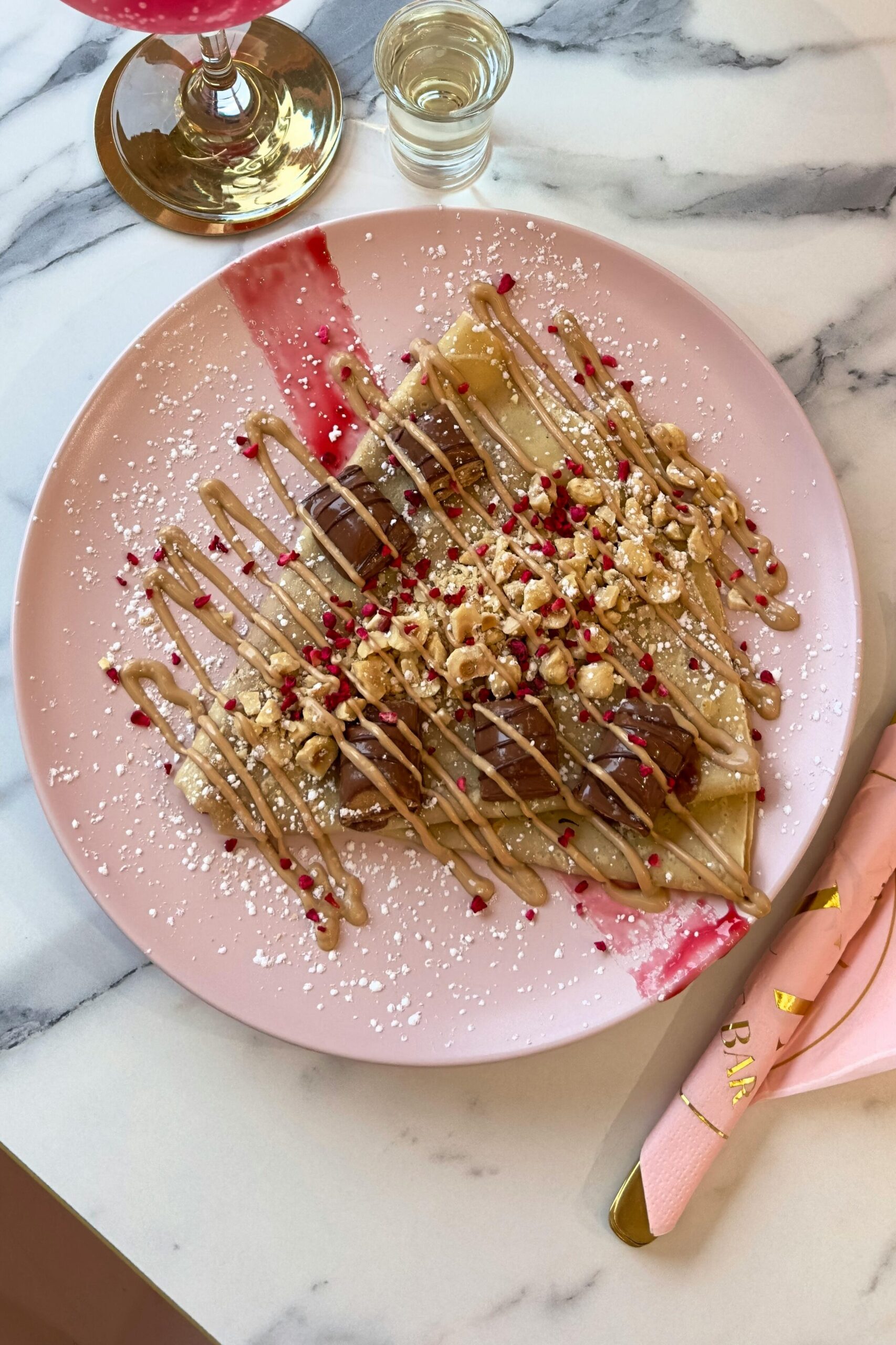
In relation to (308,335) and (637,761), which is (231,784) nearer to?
(637,761)

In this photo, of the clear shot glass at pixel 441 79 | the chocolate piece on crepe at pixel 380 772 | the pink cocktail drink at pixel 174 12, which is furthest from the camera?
the clear shot glass at pixel 441 79

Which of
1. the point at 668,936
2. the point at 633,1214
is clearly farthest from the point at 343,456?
the point at 633,1214

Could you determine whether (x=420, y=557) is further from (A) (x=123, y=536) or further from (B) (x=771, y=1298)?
(B) (x=771, y=1298)

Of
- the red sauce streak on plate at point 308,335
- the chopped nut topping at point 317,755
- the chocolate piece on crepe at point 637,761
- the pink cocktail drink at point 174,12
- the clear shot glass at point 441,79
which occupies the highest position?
the pink cocktail drink at point 174,12

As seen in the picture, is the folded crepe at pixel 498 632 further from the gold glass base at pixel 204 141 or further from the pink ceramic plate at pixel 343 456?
the gold glass base at pixel 204 141

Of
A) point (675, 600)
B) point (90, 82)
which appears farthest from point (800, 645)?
point (90, 82)

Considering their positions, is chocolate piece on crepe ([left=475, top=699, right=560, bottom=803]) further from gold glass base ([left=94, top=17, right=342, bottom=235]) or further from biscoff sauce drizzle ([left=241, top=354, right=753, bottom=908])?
gold glass base ([left=94, top=17, right=342, bottom=235])

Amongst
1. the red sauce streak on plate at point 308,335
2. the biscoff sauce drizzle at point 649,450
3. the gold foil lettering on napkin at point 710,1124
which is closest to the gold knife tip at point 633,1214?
the gold foil lettering on napkin at point 710,1124
